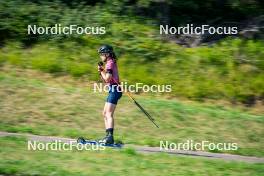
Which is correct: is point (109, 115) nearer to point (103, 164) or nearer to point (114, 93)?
point (114, 93)

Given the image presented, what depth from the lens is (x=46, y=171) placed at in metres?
8.38

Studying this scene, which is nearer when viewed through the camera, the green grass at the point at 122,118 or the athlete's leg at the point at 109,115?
the athlete's leg at the point at 109,115

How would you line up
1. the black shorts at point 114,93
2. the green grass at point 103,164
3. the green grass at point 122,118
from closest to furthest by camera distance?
the green grass at point 103,164, the black shorts at point 114,93, the green grass at point 122,118

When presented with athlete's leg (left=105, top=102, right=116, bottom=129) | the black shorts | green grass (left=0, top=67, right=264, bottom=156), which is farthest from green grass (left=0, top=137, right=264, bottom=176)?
green grass (left=0, top=67, right=264, bottom=156)

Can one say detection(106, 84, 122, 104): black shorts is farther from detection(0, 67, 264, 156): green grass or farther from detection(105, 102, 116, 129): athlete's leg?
detection(0, 67, 264, 156): green grass

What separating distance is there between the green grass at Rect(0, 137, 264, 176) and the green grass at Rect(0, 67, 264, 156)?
1332 mm

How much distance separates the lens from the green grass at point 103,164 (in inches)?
Answer: 337

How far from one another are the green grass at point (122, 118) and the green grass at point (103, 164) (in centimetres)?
133

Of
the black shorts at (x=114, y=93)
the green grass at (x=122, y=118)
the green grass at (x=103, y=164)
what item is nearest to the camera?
the green grass at (x=103, y=164)

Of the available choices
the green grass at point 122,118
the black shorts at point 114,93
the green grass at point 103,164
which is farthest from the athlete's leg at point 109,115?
the green grass at point 122,118

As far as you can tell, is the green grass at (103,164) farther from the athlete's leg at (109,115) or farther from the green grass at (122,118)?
the green grass at (122,118)

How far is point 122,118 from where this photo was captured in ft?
42.5

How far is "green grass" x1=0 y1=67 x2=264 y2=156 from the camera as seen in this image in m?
11.9

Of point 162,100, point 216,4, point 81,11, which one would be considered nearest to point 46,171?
point 162,100
